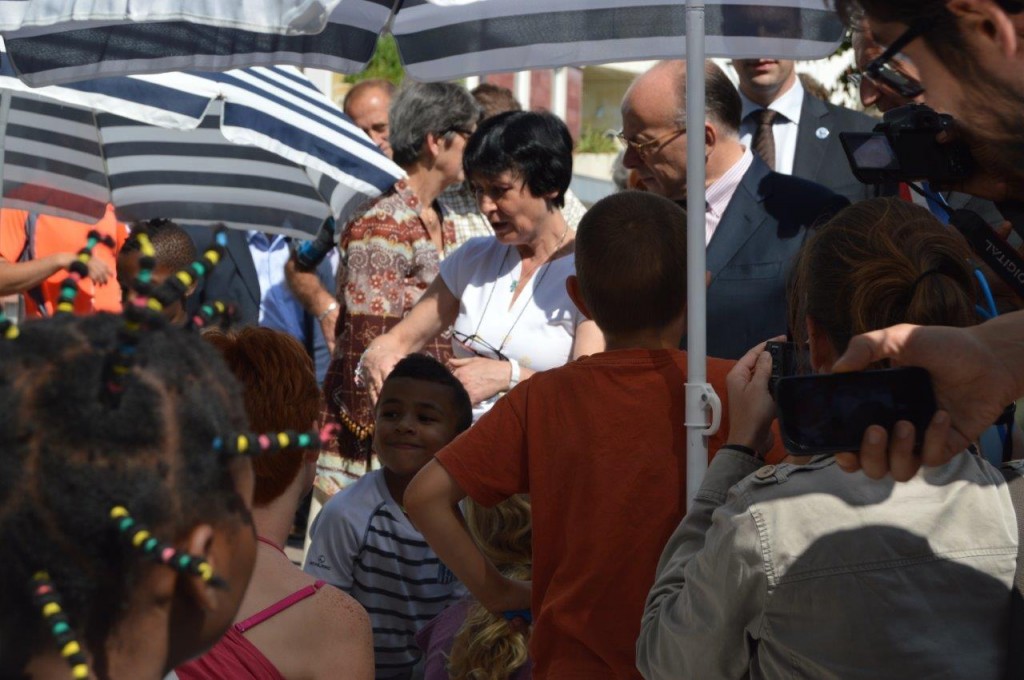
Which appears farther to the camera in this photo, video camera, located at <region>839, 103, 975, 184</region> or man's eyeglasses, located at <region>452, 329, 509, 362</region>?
man's eyeglasses, located at <region>452, 329, 509, 362</region>

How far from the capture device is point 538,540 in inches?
122

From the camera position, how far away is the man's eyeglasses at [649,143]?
14.8 feet

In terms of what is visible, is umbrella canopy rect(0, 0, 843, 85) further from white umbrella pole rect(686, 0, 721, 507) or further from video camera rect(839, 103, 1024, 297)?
video camera rect(839, 103, 1024, 297)

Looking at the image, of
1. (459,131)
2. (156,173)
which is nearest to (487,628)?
(459,131)

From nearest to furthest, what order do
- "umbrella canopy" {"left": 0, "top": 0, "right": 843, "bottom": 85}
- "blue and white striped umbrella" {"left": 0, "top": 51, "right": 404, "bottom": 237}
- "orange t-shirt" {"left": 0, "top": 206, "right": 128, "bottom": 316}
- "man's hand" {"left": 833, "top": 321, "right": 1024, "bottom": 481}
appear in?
"man's hand" {"left": 833, "top": 321, "right": 1024, "bottom": 481} < "umbrella canopy" {"left": 0, "top": 0, "right": 843, "bottom": 85} < "blue and white striped umbrella" {"left": 0, "top": 51, "right": 404, "bottom": 237} < "orange t-shirt" {"left": 0, "top": 206, "right": 128, "bottom": 316}

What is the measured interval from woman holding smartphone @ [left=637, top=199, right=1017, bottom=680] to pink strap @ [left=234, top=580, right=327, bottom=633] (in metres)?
0.83

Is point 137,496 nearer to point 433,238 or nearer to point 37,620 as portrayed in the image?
point 37,620

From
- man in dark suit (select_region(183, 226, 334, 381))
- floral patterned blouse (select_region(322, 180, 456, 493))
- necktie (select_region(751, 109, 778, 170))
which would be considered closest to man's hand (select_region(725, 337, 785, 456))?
necktie (select_region(751, 109, 778, 170))

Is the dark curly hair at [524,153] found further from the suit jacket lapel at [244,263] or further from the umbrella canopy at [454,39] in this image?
the suit jacket lapel at [244,263]

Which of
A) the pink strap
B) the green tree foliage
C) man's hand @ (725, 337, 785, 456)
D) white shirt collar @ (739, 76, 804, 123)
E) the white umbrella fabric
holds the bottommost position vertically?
the pink strap

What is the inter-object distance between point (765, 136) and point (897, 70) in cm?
341

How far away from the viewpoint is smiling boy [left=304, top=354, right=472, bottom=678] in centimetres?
418

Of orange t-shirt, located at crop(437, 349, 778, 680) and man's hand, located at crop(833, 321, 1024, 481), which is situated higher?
man's hand, located at crop(833, 321, 1024, 481)

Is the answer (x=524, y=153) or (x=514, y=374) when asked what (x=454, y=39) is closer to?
(x=524, y=153)
